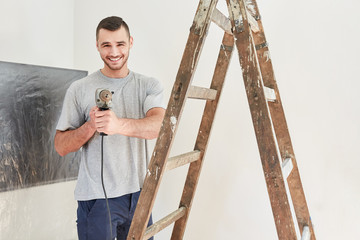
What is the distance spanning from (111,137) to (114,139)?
0.02 m

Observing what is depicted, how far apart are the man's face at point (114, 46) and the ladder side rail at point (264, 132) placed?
634 millimetres

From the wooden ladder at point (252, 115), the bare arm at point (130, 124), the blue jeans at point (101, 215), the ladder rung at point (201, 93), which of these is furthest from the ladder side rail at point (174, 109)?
the blue jeans at point (101, 215)

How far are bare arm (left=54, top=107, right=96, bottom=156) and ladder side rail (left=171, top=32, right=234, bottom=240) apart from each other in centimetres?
49

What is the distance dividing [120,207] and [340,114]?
114 cm

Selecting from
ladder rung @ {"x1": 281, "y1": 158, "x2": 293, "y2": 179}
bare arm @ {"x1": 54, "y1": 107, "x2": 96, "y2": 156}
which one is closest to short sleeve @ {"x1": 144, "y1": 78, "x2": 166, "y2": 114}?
bare arm @ {"x1": 54, "y1": 107, "x2": 96, "y2": 156}

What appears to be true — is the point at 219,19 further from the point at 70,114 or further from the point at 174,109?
the point at 70,114

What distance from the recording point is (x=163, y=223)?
135 centimetres

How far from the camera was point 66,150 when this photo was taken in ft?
5.18

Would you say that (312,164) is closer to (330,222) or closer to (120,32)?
(330,222)

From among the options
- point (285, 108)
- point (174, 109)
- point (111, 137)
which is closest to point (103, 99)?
point (111, 137)

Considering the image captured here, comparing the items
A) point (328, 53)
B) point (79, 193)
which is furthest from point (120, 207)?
point (328, 53)

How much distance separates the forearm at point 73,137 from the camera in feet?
4.86

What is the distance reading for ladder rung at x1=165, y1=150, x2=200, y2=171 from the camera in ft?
4.03

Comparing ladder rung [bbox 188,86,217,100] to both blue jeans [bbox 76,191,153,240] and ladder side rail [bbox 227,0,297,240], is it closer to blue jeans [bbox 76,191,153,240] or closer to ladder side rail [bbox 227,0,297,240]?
ladder side rail [bbox 227,0,297,240]
